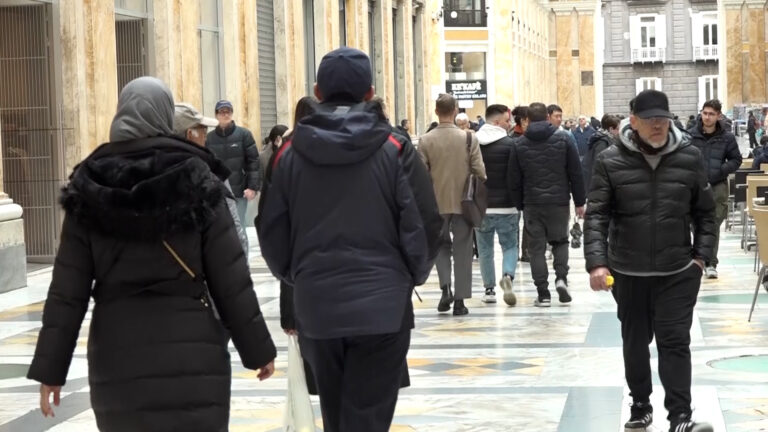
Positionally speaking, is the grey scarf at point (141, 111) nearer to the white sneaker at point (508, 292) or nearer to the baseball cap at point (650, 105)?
the baseball cap at point (650, 105)

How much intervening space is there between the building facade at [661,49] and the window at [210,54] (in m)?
76.8

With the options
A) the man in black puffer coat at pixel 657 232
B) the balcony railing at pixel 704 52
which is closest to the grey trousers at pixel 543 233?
the man in black puffer coat at pixel 657 232

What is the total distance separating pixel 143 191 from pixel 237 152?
1163cm

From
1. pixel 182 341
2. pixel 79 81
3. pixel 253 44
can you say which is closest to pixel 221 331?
pixel 182 341

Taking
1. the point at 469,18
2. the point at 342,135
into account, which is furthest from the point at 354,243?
the point at 469,18

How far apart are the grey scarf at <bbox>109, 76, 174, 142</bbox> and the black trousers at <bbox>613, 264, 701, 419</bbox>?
10.5ft

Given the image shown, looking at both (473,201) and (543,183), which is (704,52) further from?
(473,201)

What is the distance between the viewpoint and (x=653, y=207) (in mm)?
7453

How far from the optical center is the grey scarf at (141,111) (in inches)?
197

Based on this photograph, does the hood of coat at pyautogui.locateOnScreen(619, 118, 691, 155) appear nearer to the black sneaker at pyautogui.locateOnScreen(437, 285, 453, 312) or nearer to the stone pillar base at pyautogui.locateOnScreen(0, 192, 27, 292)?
the black sneaker at pyautogui.locateOnScreen(437, 285, 453, 312)

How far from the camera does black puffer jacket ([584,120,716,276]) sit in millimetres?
7434

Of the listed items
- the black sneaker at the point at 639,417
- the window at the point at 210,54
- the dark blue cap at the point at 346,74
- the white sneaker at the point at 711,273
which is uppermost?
the window at the point at 210,54

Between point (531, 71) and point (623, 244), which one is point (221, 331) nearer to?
point (623, 244)

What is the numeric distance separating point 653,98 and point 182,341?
3223 mm
